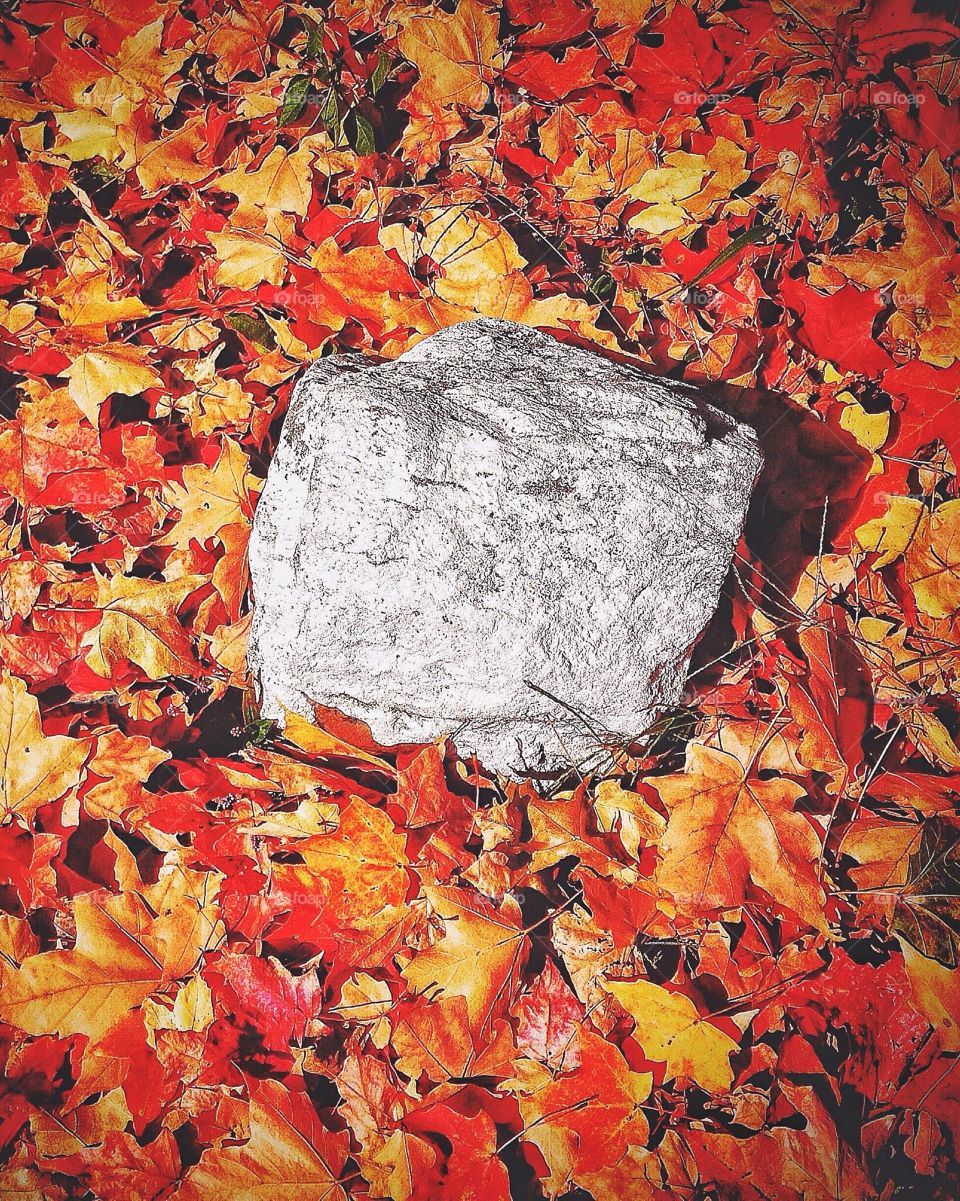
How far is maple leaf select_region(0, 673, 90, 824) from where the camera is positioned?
1490 millimetres

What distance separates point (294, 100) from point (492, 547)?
4.75 ft

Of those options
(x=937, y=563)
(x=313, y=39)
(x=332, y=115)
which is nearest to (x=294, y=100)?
(x=332, y=115)

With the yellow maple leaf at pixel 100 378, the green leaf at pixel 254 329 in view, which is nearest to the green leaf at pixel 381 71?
the green leaf at pixel 254 329

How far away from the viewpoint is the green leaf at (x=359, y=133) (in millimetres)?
2141

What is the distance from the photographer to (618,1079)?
128 centimetres

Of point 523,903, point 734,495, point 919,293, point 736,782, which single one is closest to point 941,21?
point 919,293

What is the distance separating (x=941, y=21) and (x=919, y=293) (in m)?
0.85

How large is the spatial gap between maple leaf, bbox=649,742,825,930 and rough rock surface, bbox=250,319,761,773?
0.25 meters

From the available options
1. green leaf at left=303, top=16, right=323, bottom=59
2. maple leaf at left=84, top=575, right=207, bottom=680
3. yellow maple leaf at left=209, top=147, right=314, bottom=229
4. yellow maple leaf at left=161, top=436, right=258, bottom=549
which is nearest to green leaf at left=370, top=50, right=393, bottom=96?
green leaf at left=303, top=16, right=323, bottom=59

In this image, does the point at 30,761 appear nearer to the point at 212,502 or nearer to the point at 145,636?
the point at 145,636

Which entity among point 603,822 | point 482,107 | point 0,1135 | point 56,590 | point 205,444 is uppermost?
point 482,107

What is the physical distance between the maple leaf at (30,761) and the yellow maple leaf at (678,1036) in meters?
0.97

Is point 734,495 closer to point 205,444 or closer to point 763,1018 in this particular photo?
point 763,1018

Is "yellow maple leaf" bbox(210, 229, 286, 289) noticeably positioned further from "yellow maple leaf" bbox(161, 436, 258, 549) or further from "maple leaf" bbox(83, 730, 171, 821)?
"maple leaf" bbox(83, 730, 171, 821)
